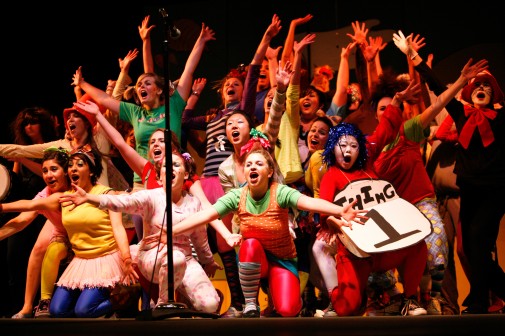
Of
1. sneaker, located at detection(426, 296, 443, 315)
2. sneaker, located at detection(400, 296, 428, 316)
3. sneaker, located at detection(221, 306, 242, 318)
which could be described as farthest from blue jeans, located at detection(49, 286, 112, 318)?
sneaker, located at detection(426, 296, 443, 315)

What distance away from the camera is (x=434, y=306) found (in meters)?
4.43

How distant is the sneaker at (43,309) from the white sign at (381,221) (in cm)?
206

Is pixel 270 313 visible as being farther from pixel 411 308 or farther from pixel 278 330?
pixel 278 330

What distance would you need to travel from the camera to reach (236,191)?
453 cm

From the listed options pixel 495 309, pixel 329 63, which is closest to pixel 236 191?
pixel 495 309

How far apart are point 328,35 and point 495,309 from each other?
2.94 meters

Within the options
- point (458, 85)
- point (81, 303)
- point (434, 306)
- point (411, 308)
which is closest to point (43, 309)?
point (81, 303)

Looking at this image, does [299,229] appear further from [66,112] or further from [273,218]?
[66,112]

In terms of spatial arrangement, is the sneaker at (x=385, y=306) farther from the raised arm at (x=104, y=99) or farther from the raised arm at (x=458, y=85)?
the raised arm at (x=104, y=99)

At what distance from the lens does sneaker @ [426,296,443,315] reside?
14.4 feet

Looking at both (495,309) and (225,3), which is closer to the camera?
(495,309)

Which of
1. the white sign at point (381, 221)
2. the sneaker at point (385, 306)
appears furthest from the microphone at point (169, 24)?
the sneaker at point (385, 306)

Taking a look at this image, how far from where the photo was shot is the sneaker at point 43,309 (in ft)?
16.2

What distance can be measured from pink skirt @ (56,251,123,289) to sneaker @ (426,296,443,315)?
199 centimetres
